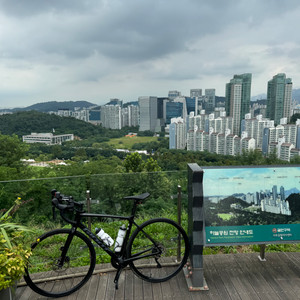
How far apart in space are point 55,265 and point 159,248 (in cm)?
87

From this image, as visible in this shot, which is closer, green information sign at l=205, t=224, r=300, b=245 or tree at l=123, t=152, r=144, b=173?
green information sign at l=205, t=224, r=300, b=245

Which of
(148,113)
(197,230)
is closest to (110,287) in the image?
(197,230)

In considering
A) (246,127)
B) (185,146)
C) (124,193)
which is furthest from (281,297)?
(185,146)

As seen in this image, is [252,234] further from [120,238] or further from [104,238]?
[104,238]

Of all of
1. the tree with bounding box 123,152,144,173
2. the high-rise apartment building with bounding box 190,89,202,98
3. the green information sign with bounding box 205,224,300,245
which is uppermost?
the high-rise apartment building with bounding box 190,89,202,98

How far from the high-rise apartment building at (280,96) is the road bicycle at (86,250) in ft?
295

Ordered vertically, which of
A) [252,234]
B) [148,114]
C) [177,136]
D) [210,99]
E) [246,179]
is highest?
[210,99]

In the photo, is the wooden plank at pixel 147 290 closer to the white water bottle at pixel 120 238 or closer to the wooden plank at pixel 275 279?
the white water bottle at pixel 120 238

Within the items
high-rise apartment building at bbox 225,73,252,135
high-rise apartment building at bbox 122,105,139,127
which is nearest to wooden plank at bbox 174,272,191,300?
high-rise apartment building at bbox 225,73,252,135

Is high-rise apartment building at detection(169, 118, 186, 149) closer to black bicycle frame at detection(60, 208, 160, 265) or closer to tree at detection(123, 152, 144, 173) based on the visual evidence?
tree at detection(123, 152, 144, 173)

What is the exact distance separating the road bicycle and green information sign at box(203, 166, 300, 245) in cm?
37

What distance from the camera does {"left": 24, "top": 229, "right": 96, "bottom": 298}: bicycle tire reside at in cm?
220

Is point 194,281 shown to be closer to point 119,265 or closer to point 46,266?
point 119,265

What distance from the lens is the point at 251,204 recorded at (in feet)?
7.84
